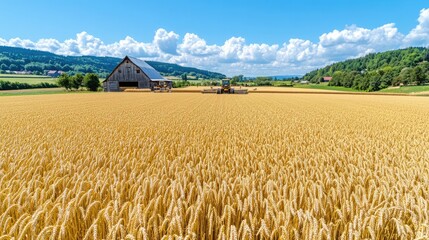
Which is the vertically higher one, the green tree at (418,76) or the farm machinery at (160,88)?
the green tree at (418,76)

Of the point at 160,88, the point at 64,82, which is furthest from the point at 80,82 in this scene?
the point at 160,88

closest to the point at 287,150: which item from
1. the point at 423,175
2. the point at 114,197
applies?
the point at 423,175

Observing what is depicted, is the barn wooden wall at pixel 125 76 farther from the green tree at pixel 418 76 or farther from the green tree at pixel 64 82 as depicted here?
the green tree at pixel 418 76

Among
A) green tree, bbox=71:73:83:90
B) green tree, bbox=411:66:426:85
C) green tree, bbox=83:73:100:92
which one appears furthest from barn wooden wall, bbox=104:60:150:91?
green tree, bbox=411:66:426:85

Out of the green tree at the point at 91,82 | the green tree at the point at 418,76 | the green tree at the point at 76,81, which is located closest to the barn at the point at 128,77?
the green tree at the point at 91,82

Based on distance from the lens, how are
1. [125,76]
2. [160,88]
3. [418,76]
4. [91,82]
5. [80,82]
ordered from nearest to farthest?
1. [160,88]
2. [125,76]
3. [91,82]
4. [80,82]
5. [418,76]

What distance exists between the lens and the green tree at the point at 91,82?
236 feet

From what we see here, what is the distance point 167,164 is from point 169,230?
217cm

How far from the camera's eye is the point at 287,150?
5.66 meters

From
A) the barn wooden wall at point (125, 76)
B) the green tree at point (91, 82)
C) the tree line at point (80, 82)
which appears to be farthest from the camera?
the tree line at point (80, 82)

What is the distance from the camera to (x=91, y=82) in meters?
72.4

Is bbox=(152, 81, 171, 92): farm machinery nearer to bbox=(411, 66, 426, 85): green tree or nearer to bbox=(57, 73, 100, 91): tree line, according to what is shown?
bbox=(57, 73, 100, 91): tree line

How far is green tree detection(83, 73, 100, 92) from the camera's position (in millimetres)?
71900

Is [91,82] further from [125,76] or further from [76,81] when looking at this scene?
[125,76]
